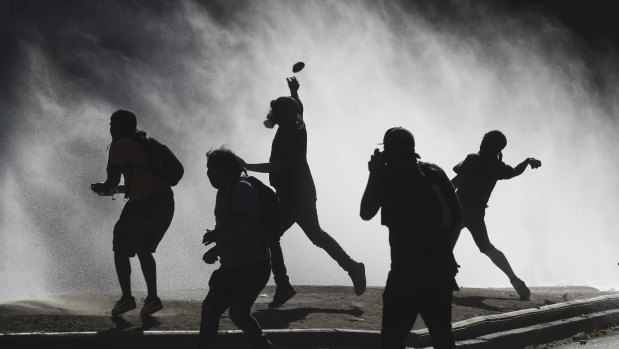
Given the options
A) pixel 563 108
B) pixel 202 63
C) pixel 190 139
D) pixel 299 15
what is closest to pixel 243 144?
pixel 190 139

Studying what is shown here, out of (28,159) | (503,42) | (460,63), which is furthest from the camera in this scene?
(503,42)

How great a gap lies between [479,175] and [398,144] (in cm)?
401

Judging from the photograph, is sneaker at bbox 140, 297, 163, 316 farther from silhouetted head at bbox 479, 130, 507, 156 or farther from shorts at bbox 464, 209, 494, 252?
silhouetted head at bbox 479, 130, 507, 156

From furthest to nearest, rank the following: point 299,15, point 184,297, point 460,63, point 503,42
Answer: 1. point 503,42
2. point 460,63
3. point 299,15
4. point 184,297

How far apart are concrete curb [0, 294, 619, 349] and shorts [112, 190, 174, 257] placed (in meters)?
0.83

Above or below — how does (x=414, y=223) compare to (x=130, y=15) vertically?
below

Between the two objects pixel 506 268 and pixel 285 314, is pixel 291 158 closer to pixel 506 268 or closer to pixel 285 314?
pixel 285 314

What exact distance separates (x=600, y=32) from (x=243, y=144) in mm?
18401

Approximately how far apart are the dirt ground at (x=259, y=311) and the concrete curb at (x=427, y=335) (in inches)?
9.0

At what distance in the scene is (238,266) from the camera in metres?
4.69

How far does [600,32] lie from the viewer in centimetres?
3494

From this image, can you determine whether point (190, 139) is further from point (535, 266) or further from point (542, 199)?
point (542, 199)

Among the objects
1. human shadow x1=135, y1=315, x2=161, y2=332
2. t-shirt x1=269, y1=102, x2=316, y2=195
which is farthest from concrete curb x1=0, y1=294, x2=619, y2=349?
t-shirt x1=269, y1=102, x2=316, y2=195

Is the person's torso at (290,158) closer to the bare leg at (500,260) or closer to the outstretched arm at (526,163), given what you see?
the outstretched arm at (526,163)
